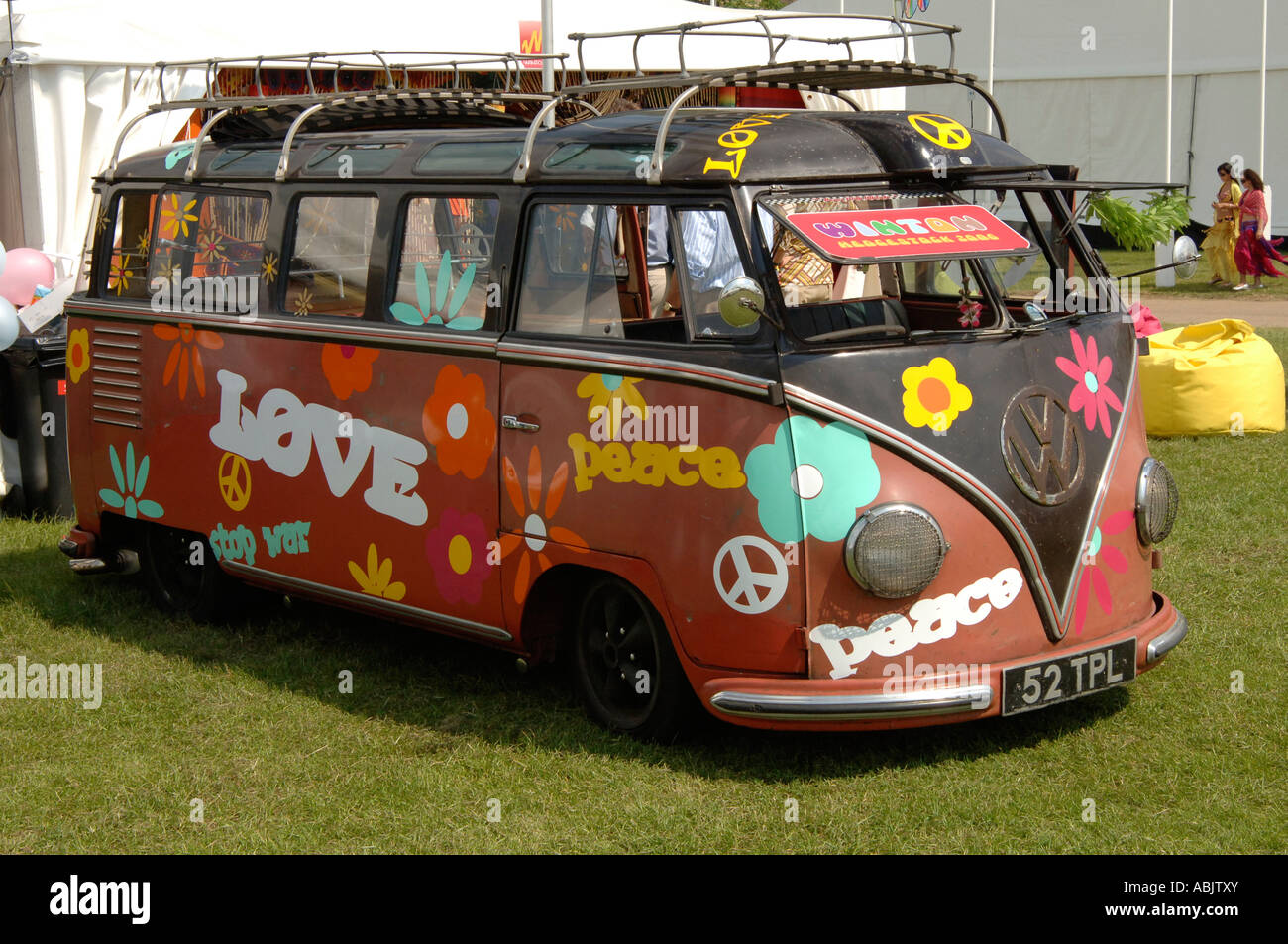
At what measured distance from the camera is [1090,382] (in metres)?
5.50

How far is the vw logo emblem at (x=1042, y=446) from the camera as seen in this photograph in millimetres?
5152

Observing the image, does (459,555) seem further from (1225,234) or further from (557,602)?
(1225,234)

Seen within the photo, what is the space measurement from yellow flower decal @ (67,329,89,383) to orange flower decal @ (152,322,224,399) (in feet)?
2.00

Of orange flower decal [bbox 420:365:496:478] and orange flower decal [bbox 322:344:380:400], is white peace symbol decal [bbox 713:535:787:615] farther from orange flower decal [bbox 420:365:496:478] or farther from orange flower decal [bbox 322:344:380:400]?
orange flower decal [bbox 322:344:380:400]

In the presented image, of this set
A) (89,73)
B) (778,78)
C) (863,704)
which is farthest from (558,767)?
(89,73)

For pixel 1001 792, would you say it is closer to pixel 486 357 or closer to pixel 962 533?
pixel 962 533

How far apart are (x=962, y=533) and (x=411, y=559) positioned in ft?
7.49

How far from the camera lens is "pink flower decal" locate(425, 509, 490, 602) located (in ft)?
19.2

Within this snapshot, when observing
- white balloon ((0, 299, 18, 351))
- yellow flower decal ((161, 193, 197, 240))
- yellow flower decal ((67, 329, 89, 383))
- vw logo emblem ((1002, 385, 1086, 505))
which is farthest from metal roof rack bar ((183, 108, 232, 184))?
vw logo emblem ((1002, 385, 1086, 505))

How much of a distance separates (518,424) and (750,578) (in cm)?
114

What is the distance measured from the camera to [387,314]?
618 centimetres

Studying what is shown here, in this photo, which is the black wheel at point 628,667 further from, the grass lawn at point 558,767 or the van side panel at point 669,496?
the van side panel at point 669,496

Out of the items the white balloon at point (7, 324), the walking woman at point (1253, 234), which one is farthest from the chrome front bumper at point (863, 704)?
the walking woman at point (1253, 234)
